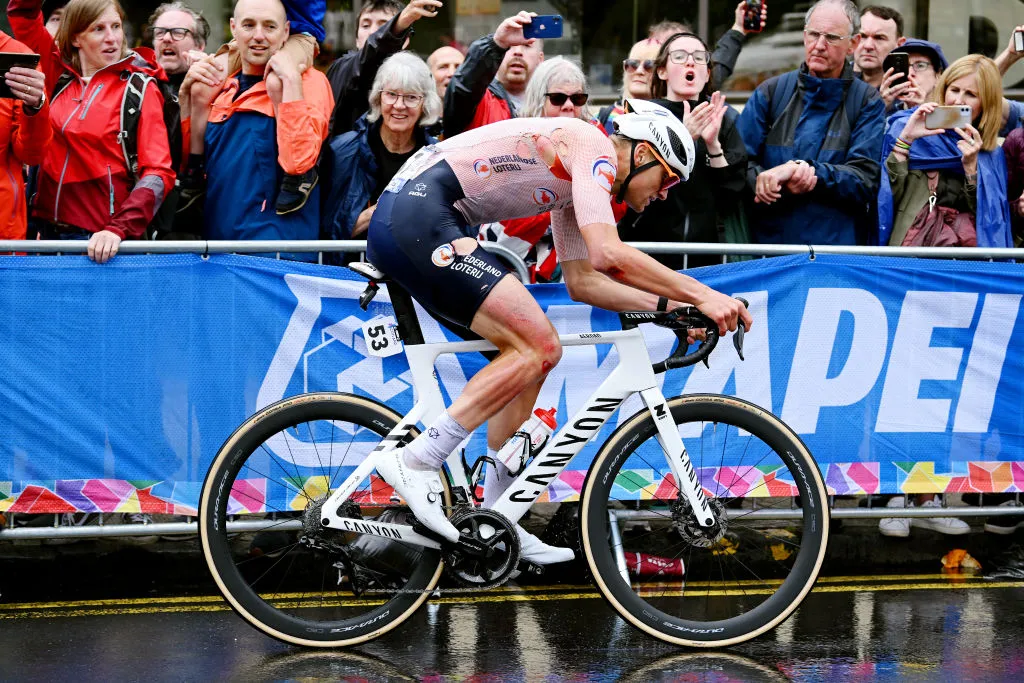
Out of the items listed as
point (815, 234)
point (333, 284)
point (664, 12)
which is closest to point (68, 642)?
point (333, 284)

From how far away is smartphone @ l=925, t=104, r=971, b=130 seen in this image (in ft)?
25.0

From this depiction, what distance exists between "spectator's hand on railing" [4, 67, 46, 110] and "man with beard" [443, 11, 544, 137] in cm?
214

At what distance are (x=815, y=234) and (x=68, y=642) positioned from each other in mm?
4647

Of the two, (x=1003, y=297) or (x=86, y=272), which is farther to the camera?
(x=1003, y=297)

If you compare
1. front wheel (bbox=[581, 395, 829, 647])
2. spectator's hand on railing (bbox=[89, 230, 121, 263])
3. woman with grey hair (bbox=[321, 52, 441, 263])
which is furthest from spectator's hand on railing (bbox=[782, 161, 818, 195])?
spectator's hand on railing (bbox=[89, 230, 121, 263])

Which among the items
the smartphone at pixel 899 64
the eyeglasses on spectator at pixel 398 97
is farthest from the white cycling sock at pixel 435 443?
the smartphone at pixel 899 64

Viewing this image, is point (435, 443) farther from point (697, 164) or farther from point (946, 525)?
point (946, 525)

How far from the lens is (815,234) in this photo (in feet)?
25.3

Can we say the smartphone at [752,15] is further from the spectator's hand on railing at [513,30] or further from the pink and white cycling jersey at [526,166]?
the pink and white cycling jersey at [526,166]

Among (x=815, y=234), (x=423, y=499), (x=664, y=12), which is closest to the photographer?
(x=423, y=499)

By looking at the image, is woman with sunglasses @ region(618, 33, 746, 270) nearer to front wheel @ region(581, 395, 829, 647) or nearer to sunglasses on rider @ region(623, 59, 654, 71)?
sunglasses on rider @ region(623, 59, 654, 71)

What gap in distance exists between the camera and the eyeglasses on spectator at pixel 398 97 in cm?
737

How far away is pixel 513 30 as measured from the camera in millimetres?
6559

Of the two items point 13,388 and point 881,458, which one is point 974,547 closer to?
point 881,458
